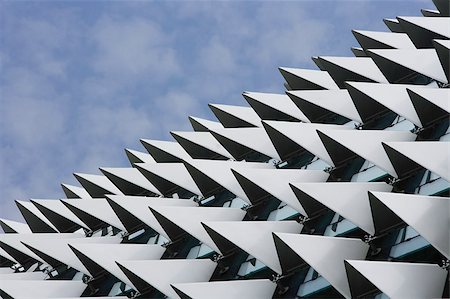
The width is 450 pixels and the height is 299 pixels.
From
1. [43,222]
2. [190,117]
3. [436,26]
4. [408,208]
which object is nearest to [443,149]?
[408,208]

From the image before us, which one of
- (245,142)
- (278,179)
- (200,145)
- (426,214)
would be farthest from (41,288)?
(426,214)

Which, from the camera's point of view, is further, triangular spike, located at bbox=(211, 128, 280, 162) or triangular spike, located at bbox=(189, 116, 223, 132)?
triangular spike, located at bbox=(189, 116, 223, 132)

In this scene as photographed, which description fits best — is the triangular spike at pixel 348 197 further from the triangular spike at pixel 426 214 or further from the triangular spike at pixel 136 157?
the triangular spike at pixel 136 157

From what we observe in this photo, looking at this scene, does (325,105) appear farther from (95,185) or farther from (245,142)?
(95,185)

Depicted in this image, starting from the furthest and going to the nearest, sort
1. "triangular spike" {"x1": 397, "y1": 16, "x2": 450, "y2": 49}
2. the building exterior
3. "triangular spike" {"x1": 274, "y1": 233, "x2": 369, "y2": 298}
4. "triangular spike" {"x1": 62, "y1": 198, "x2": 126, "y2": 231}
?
1. "triangular spike" {"x1": 62, "y1": 198, "x2": 126, "y2": 231}
2. "triangular spike" {"x1": 397, "y1": 16, "x2": 450, "y2": 49}
3. the building exterior
4. "triangular spike" {"x1": 274, "y1": 233, "x2": 369, "y2": 298}

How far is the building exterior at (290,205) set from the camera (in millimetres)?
19328

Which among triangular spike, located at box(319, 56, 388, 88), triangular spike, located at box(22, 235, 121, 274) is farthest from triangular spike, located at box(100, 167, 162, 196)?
triangular spike, located at box(319, 56, 388, 88)

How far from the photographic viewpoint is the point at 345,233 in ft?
71.4

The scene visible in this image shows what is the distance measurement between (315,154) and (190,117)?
14638 mm

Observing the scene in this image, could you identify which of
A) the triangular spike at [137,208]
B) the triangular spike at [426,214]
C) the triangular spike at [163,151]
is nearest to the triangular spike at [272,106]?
the triangular spike at [163,151]

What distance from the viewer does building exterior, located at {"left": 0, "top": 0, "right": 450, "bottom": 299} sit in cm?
1933

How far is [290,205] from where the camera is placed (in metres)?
23.3

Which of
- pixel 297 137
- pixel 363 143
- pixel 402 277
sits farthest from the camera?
pixel 297 137

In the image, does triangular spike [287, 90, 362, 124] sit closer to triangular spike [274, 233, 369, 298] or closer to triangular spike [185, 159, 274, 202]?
triangular spike [185, 159, 274, 202]
